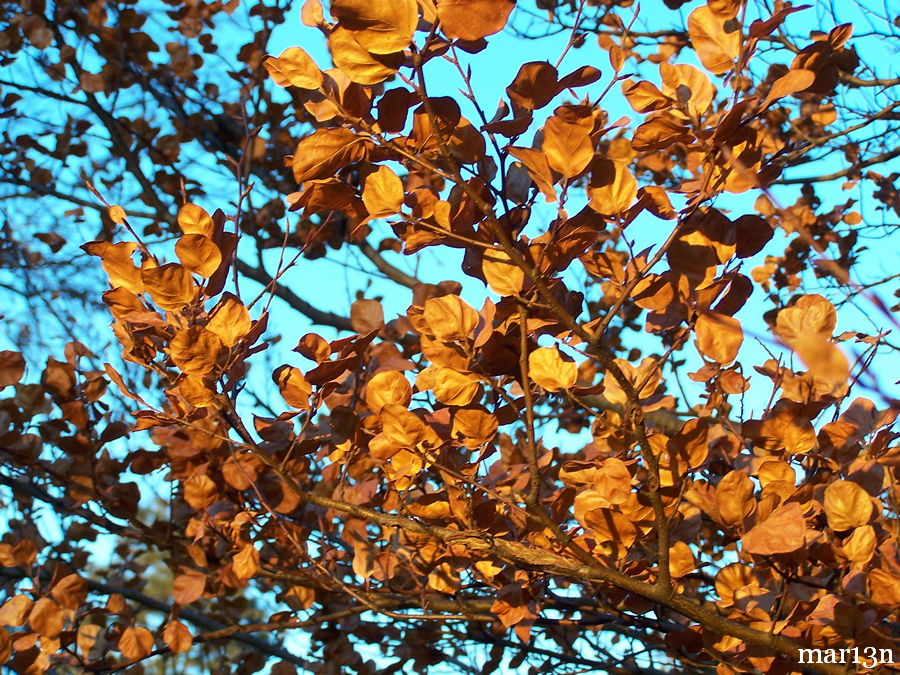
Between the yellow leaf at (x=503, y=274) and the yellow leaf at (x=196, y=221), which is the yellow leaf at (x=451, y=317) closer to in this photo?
the yellow leaf at (x=503, y=274)

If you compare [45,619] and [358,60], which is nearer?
[358,60]

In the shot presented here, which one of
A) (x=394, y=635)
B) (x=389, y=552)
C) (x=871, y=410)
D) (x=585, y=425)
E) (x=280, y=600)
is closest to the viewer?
(x=871, y=410)

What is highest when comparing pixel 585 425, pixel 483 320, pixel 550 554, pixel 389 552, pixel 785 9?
pixel 585 425

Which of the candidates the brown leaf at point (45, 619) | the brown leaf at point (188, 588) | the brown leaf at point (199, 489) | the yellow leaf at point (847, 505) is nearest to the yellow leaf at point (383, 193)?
the yellow leaf at point (847, 505)

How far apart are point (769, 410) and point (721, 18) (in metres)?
0.56

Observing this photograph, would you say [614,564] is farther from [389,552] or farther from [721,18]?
[721,18]

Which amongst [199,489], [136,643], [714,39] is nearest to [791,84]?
[714,39]

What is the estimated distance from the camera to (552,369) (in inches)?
41.5

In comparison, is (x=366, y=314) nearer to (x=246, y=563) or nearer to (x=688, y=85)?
(x=246, y=563)

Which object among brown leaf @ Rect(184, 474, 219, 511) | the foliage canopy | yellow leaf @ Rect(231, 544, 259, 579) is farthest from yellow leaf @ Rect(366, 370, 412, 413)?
brown leaf @ Rect(184, 474, 219, 511)

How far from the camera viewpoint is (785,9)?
2.95 feet

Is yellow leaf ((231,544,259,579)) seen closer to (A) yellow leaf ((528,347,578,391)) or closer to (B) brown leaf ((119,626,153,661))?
(B) brown leaf ((119,626,153,661))

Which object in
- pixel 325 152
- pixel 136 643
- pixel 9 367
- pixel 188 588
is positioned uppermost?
pixel 9 367

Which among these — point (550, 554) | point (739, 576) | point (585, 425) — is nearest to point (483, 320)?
point (550, 554)
